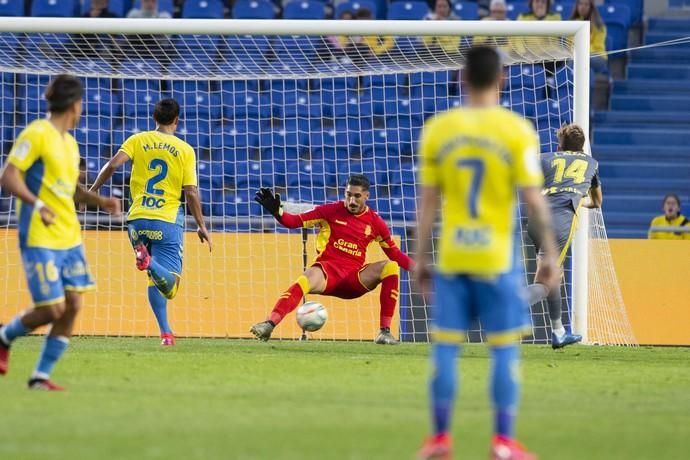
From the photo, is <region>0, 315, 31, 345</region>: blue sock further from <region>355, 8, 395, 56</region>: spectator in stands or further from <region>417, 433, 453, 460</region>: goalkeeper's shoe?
<region>355, 8, 395, 56</region>: spectator in stands

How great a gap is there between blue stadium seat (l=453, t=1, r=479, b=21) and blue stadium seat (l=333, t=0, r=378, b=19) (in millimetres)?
1245

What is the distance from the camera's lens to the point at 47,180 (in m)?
7.53

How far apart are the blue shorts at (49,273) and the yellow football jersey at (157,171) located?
389 cm

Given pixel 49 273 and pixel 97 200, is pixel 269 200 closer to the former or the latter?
pixel 97 200

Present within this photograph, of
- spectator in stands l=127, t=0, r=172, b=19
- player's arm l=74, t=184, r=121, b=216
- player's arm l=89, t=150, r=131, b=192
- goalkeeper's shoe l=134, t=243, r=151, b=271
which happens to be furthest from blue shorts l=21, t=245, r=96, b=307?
spectator in stands l=127, t=0, r=172, b=19

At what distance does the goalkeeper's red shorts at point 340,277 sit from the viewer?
12234 millimetres

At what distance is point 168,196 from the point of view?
1151cm

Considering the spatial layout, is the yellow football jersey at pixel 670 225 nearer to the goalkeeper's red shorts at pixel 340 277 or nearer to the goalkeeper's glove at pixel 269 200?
the goalkeeper's red shorts at pixel 340 277

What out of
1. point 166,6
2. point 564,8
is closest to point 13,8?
point 166,6

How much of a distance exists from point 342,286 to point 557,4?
29.4 feet

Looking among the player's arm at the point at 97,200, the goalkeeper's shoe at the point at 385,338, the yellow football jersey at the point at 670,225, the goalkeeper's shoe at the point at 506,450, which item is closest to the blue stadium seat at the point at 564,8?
the yellow football jersey at the point at 670,225

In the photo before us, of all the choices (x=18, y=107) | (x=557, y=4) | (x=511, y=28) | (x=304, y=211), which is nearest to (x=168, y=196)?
(x=304, y=211)

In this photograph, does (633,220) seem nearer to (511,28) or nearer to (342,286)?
(511,28)

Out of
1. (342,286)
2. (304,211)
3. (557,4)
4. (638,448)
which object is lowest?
(638,448)
